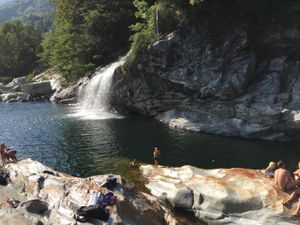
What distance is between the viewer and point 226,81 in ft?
172

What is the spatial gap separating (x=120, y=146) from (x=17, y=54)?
9445 cm

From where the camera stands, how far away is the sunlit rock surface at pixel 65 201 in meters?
20.5

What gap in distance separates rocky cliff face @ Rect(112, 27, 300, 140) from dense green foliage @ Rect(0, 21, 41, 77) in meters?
78.5

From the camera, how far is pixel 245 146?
146ft

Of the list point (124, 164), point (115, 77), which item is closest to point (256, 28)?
point (115, 77)

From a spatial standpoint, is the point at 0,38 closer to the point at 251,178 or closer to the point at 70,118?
the point at 70,118

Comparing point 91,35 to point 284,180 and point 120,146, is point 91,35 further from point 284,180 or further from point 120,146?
point 284,180

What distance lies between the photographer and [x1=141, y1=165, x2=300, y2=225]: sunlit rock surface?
2400 cm

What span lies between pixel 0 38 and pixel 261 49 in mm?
103128

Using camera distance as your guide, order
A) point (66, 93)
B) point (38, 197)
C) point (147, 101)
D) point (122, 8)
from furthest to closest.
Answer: point (66, 93) → point (122, 8) → point (147, 101) → point (38, 197)

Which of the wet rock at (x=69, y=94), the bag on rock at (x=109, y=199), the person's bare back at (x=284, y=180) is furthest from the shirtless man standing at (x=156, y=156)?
the wet rock at (x=69, y=94)

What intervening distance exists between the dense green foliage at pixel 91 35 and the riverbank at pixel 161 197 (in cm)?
4910

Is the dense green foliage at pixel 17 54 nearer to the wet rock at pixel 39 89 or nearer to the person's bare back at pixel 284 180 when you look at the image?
the wet rock at pixel 39 89

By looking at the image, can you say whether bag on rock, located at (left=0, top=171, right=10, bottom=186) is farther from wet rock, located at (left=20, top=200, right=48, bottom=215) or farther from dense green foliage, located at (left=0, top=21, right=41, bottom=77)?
dense green foliage, located at (left=0, top=21, right=41, bottom=77)
